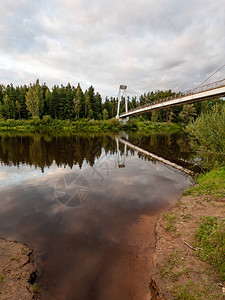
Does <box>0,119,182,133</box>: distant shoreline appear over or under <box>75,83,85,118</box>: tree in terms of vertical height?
under

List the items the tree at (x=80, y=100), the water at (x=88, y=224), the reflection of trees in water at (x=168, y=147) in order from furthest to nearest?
the tree at (x=80, y=100)
the reflection of trees in water at (x=168, y=147)
the water at (x=88, y=224)

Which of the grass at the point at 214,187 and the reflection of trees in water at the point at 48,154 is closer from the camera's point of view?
the grass at the point at 214,187

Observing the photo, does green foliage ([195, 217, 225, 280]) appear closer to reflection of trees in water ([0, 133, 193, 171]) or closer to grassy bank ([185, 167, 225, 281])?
grassy bank ([185, 167, 225, 281])

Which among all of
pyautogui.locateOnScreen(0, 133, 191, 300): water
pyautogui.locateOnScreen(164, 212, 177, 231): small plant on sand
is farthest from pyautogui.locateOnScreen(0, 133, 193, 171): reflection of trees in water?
pyautogui.locateOnScreen(164, 212, 177, 231): small plant on sand

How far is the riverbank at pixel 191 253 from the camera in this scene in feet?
11.5

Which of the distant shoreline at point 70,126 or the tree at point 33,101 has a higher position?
the tree at point 33,101

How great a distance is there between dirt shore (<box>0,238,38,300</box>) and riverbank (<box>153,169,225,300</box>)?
9.74 feet

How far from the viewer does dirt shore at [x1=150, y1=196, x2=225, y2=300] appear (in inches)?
136

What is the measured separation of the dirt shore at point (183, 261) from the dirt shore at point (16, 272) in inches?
115

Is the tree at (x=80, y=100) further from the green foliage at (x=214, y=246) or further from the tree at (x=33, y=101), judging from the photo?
the green foliage at (x=214, y=246)

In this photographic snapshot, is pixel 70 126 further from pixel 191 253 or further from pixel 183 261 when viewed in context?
pixel 183 261

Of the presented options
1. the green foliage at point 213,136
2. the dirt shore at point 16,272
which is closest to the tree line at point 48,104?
the green foliage at point 213,136

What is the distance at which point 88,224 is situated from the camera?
6.52 metres

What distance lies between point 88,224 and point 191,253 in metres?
3.79
